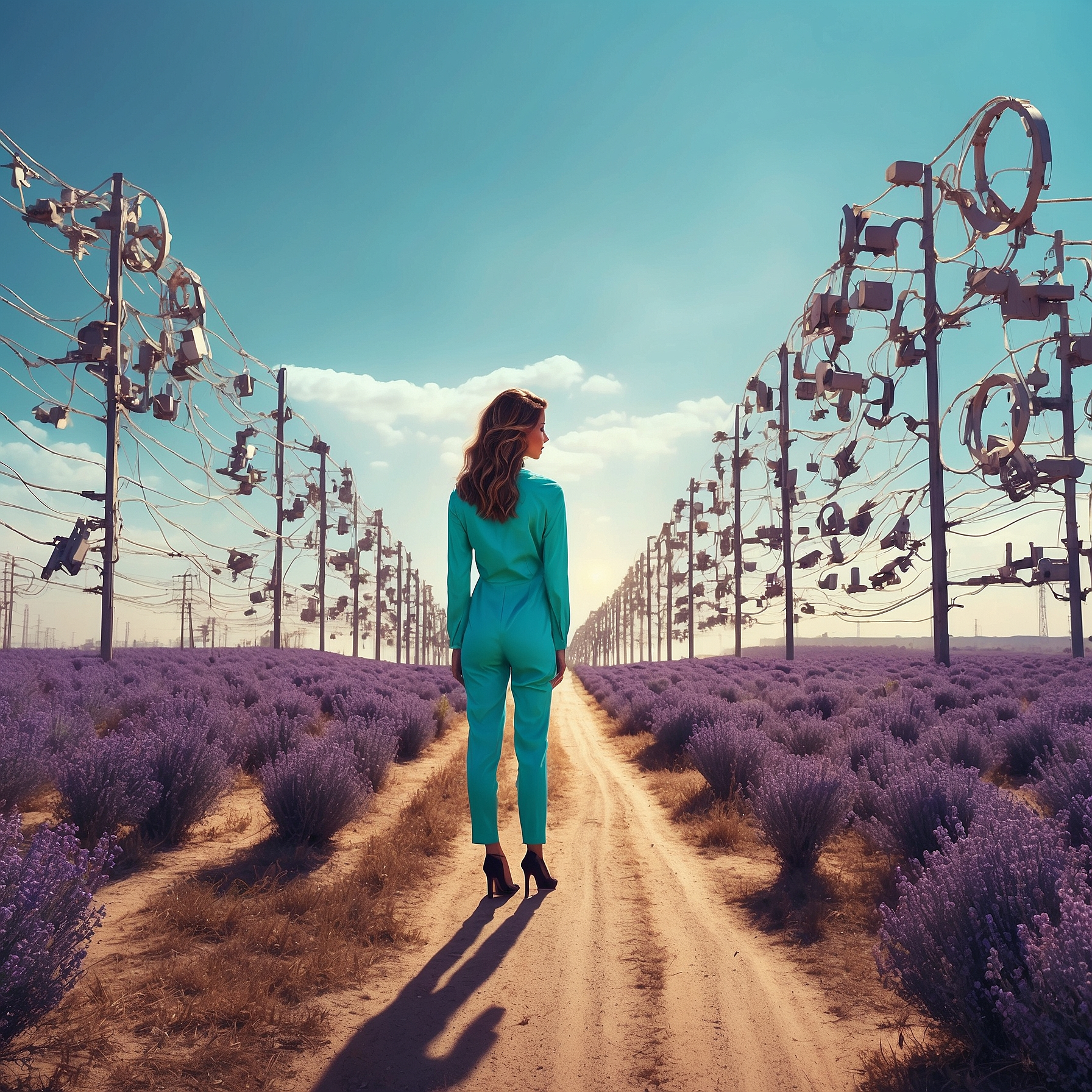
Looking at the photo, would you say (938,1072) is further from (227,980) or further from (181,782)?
(181,782)

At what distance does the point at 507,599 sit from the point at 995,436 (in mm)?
13427

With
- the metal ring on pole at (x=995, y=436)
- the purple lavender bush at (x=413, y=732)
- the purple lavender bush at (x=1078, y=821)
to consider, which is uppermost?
the metal ring on pole at (x=995, y=436)

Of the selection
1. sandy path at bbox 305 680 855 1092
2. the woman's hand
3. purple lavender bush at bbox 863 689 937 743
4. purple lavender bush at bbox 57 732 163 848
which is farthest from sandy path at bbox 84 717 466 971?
purple lavender bush at bbox 863 689 937 743

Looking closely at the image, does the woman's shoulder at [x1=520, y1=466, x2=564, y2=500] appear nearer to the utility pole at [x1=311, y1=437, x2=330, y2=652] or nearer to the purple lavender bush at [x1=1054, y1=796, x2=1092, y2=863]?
the purple lavender bush at [x1=1054, y1=796, x2=1092, y2=863]

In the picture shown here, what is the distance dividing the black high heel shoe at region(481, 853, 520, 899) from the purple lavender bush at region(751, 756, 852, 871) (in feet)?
5.52

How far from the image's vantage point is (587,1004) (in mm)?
2762

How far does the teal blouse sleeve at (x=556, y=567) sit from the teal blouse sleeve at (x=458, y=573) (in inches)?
17.0

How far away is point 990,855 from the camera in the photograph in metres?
2.46

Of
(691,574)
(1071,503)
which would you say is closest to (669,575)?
(691,574)

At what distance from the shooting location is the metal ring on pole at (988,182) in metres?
10.0

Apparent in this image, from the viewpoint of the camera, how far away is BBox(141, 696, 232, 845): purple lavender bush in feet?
15.8

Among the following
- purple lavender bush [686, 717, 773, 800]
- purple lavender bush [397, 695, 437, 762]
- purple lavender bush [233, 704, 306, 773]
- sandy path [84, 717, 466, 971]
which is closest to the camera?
sandy path [84, 717, 466, 971]

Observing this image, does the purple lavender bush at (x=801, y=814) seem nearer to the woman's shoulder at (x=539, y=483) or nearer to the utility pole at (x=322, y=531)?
the woman's shoulder at (x=539, y=483)

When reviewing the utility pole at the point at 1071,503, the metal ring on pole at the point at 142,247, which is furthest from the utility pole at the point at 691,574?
the metal ring on pole at the point at 142,247
